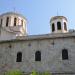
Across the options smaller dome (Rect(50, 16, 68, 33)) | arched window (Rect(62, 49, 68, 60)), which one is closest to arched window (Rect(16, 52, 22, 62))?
arched window (Rect(62, 49, 68, 60))

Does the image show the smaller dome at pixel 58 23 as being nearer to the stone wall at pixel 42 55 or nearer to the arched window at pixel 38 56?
the stone wall at pixel 42 55

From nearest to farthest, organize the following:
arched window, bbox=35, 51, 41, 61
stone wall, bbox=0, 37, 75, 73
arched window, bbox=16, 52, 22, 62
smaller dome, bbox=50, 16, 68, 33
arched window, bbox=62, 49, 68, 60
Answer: stone wall, bbox=0, 37, 75, 73 < arched window, bbox=62, 49, 68, 60 < arched window, bbox=35, 51, 41, 61 < arched window, bbox=16, 52, 22, 62 < smaller dome, bbox=50, 16, 68, 33

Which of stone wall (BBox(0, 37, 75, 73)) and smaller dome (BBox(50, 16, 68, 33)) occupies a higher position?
smaller dome (BBox(50, 16, 68, 33))

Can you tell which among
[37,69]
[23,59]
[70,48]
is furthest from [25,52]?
[70,48]

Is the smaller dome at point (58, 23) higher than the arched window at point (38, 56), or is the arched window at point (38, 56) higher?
the smaller dome at point (58, 23)

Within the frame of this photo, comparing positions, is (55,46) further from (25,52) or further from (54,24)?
(54,24)

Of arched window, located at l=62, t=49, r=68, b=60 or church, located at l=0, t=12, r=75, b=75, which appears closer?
church, located at l=0, t=12, r=75, b=75

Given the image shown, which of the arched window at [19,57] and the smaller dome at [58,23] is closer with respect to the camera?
the arched window at [19,57]

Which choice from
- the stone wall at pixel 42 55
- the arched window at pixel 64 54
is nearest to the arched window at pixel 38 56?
the stone wall at pixel 42 55

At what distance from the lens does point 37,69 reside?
758 inches

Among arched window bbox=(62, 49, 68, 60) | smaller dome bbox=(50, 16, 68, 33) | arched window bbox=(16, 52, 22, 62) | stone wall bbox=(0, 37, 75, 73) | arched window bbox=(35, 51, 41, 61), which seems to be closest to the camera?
stone wall bbox=(0, 37, 75, 73)

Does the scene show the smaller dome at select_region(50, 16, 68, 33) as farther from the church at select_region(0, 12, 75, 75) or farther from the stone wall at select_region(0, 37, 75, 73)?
the stone wall at select_region(0, 37, 75, 73)

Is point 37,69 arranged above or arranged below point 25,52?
below

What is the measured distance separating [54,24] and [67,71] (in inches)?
366
